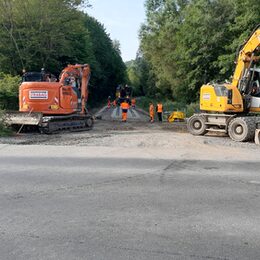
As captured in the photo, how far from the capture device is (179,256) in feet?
15.9

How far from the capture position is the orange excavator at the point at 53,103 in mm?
18828

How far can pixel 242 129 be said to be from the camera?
55.4 feet

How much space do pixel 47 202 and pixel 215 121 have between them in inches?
492

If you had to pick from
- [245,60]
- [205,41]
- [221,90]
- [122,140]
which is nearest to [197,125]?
[221,90]

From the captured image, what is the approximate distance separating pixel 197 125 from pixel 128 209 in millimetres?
12962

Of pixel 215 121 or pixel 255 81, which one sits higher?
pixel 255 81

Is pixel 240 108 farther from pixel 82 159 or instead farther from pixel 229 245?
pixel 229 245

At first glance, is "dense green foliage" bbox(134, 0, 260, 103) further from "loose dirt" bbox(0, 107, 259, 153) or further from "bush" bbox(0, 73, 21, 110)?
"loose dirt" bbox(0, 107, 259, 153)

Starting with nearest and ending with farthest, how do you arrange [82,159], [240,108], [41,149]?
[82,159] → [41,149] → [240,108]

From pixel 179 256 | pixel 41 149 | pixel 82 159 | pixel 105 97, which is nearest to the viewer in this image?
pixel 179 256

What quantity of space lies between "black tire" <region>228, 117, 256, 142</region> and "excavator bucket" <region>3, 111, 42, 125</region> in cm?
784

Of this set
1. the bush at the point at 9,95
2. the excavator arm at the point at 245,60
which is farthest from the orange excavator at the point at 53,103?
the excavator arm at the point at 245,60

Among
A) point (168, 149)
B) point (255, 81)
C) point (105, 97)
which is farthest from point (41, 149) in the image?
point (105, 97)

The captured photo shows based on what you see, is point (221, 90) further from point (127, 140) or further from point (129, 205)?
point (129, 205)
